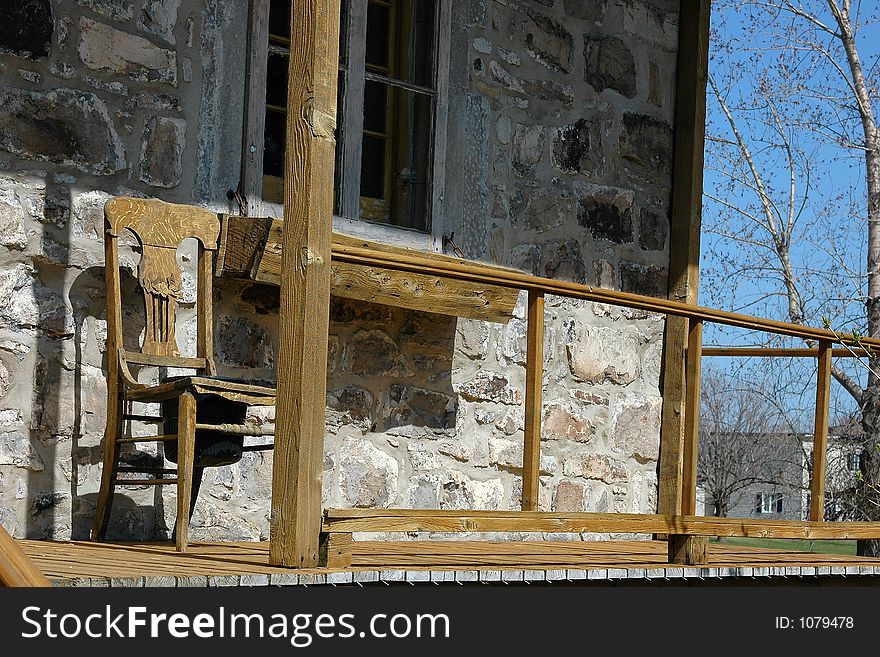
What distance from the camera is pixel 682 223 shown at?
19.8 feet

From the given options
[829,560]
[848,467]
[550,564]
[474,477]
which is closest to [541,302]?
[550,564]

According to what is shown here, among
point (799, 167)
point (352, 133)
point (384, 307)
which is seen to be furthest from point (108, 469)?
point (799, 167)

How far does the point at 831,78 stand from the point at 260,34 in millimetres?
9656

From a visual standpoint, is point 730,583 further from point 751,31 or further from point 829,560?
point 751,31

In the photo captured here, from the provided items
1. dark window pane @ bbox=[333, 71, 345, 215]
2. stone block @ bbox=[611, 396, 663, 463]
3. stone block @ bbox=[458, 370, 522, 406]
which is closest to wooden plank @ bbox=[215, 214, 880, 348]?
dark window pane @ bbox=[333, 71, 345, 215]

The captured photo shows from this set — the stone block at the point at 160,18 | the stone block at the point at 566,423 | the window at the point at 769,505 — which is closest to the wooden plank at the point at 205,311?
Answer: the stone block at the point at 160,18

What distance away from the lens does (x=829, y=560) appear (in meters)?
4.79

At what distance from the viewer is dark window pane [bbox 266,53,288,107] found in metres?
4.68

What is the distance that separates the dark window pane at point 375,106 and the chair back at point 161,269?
3.08ft

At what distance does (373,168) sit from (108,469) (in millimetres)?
1691

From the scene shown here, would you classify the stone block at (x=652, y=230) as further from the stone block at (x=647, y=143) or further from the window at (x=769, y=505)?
the window at (x=769, y=505)

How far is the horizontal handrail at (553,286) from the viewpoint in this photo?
3572mm

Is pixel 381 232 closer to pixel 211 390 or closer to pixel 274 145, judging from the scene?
pixel 274 145

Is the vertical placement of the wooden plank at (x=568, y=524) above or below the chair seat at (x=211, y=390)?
→ below
